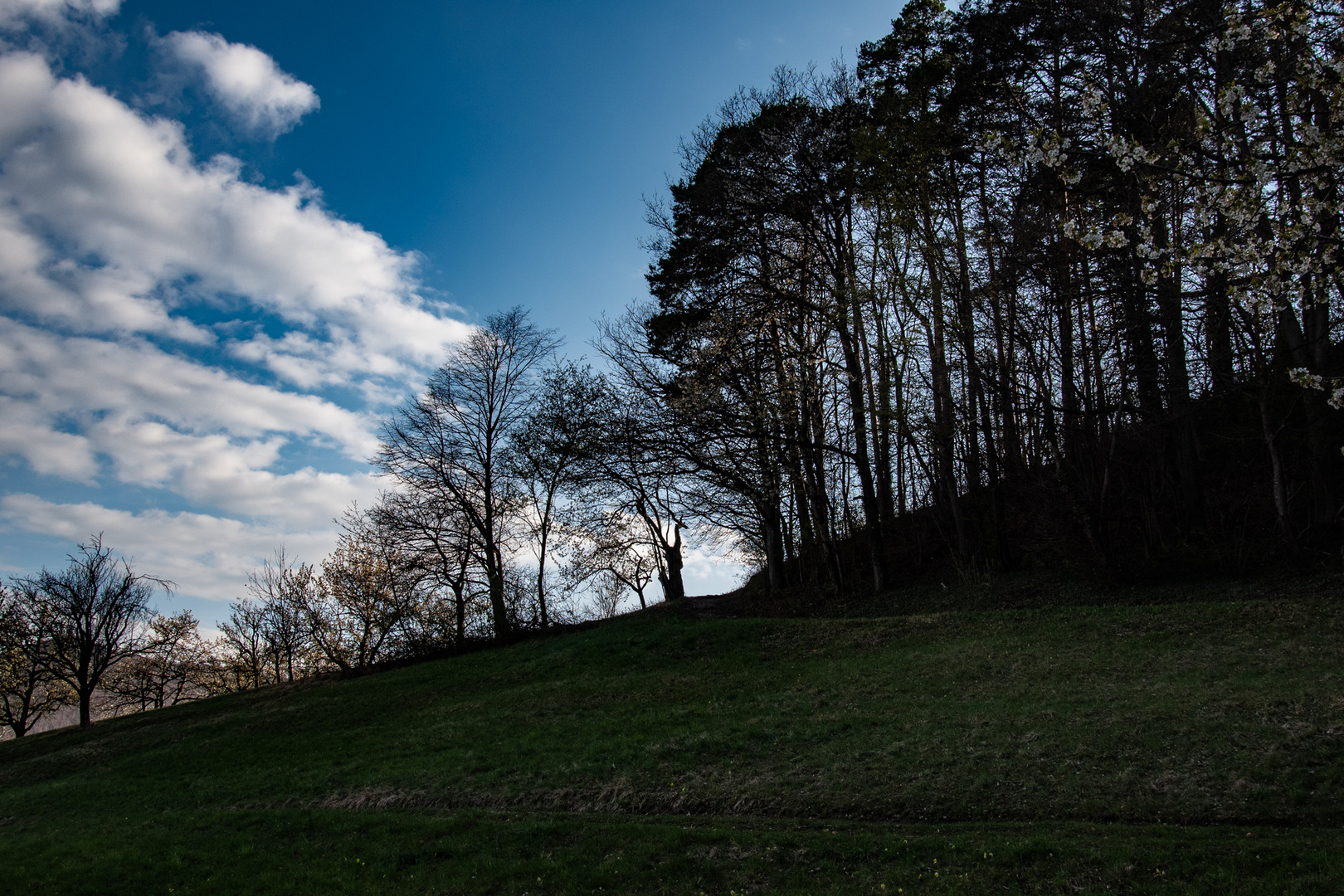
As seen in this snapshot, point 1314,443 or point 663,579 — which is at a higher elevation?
point 1314,443

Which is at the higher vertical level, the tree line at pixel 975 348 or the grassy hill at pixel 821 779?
the tree line at pixel 975 348

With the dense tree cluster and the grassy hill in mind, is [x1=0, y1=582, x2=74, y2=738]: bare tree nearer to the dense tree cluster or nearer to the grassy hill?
the grassy hill

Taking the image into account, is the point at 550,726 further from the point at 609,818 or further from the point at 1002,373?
the point at 1002,373

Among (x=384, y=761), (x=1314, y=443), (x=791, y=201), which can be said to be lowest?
(x=384, y=761)

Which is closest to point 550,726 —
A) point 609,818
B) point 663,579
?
point 609,818

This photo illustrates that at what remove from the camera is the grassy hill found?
6586 mm

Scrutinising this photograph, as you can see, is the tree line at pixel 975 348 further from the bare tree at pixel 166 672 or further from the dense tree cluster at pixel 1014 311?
the bare tree at pixel 166 672

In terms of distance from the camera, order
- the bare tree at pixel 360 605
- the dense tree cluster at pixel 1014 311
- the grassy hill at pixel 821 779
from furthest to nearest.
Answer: the bare tree at pixel 360 605 → the dense tree cluster at pixel 1014 311 → the grassy hill at pixel 821 779

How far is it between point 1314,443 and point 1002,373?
18.1ft

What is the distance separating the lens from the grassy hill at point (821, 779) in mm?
6586

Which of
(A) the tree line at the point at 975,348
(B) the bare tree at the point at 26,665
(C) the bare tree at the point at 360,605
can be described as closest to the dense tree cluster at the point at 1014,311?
(A) the tree line at the point at 975,348

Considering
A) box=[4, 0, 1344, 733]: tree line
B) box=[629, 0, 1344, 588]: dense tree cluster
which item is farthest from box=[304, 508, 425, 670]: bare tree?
box=[629, 0, 1344, 588]: dense tree cluster

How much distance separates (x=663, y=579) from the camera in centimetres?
3011

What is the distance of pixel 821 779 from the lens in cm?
905
